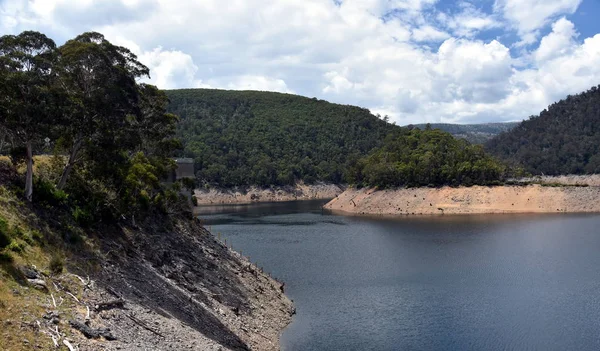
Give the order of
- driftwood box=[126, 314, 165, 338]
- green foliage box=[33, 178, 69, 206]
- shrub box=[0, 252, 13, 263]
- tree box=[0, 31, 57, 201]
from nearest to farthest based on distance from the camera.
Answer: shrub box=[0, 252, 13, 263] < driftwood box=[126, 314, 165, 338] < tree box=[0, 31, 57, 201] < green foliage box=[33, 178, 69, 206]

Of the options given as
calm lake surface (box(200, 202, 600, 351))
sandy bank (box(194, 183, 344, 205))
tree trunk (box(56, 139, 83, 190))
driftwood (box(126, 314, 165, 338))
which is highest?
tree trunk (box(56, 139, 83, 190))

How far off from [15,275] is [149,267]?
12.0 meters

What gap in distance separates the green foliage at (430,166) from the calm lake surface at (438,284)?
3394 cm

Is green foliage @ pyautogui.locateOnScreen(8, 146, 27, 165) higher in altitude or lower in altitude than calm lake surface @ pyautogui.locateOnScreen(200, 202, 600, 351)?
higher

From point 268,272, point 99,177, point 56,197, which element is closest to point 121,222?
point 99,177

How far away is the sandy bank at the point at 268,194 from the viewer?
545ft

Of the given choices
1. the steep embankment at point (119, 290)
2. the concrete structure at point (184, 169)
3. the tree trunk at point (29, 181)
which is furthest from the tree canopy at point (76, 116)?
the concrete structure at point (184, 169)

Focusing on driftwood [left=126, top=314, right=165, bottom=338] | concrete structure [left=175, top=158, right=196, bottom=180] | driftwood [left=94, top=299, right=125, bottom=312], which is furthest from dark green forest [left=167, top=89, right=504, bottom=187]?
driftwood [left=94, top=299, right=125, bottom=312]

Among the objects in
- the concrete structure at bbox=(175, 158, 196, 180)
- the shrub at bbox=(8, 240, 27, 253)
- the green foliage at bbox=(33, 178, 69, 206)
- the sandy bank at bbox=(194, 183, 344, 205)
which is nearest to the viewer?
the shrub at bbox=(8, 240, 27, 253)

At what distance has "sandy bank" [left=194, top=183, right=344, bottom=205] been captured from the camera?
166125 mm

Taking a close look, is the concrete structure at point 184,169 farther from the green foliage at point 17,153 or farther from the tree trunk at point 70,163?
the green foliage at point 17,153

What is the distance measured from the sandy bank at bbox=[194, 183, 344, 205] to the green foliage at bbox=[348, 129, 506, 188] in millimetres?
35158

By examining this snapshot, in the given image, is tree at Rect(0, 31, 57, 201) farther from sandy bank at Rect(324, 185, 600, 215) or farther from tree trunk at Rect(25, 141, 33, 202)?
sandy bank at Rect(324, 185, 600, 215)

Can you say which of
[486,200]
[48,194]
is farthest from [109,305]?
[486,200]
